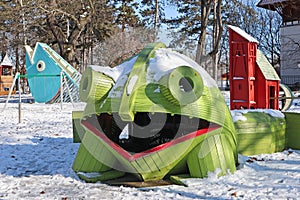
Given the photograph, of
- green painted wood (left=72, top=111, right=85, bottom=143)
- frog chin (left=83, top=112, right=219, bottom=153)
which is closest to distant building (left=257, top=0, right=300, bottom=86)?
green painted wood (left=72, top=111, right=85, bottom=143)

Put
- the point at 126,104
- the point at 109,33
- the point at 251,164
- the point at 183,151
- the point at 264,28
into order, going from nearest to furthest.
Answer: the point at 126,104 < the point at 183,151 < the point at 251,164 < the point at 109,33 < the point at 264,28

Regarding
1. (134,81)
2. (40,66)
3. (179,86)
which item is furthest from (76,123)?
(40,66)

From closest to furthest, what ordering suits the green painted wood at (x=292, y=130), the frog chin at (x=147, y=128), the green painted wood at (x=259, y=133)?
the frog chin at (x=147, y=128) → the green painted wood at (x=259, y=133) → the green painted wood at (x=292, y=130)

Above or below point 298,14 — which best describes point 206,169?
below

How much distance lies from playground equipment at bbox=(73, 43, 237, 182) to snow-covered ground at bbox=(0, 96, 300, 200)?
0.23m

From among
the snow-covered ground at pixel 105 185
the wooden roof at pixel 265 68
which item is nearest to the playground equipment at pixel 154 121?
the snow-covered ground at pixel 105 185

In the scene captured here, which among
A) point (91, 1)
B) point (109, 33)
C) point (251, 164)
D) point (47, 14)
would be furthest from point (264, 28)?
point (251, 164)

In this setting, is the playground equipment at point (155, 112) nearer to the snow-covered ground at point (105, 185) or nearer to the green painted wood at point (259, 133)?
the snow-covered ground at point (105, 185)

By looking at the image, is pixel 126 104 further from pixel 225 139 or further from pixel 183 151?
pixel 225 139

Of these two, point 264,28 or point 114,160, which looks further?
point 264,28

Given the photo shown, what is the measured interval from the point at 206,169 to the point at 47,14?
827 inches

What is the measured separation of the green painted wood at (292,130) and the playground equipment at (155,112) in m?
2.49

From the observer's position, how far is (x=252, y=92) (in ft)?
35.4

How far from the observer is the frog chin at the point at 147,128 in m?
4.96
